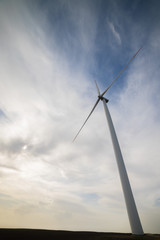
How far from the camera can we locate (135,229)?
10.2 m

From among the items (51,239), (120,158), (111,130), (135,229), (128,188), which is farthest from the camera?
(111,130)

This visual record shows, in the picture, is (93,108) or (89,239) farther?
(93,108)

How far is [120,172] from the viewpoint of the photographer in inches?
527

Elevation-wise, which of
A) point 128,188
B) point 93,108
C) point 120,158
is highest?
point 93,108

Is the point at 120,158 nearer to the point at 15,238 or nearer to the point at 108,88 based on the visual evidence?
the point at 15,238

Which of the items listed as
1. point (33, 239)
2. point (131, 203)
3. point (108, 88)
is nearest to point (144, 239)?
point (131, 203)

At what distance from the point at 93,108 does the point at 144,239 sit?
22734mm

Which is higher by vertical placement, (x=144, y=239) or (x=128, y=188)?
(x=128, y=188)

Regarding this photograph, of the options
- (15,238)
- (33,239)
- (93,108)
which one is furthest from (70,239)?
(93,108)

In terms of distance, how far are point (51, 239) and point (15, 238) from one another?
2.78 meters

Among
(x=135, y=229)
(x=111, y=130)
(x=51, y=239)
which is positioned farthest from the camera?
(x=111, y=130)

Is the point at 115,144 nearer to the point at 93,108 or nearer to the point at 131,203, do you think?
the point at 131,203

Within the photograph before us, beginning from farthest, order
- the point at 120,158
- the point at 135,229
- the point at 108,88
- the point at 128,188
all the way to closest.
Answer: the point at 108,88 → the point at 120,158 → the point at 128,188 → the point at 135,229

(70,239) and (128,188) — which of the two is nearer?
(70,239)
